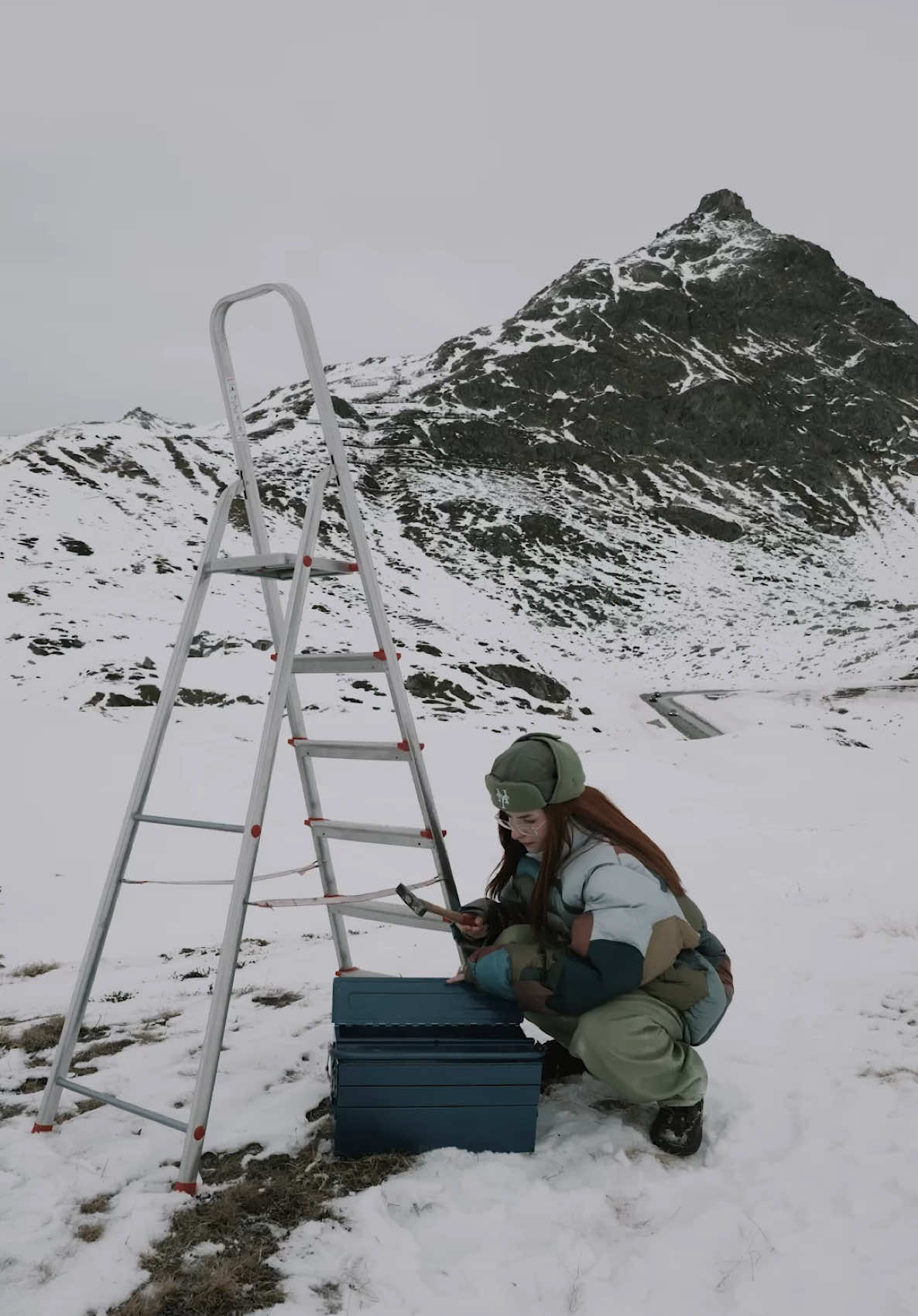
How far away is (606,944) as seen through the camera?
3.26 metres

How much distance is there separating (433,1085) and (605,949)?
Answer: 0.88 metres

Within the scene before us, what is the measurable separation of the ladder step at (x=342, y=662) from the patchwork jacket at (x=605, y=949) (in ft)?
3.70

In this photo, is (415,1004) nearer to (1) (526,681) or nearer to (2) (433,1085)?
(2) (433,1085)

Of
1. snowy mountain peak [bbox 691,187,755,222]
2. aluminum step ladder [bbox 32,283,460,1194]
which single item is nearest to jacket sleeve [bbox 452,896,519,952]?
aluminum step ladder [bbox 32,283,460,1194]

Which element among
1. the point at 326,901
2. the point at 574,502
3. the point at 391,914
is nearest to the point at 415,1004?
the point at 391,914

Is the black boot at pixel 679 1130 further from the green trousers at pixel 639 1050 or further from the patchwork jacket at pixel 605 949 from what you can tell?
the patchwork jacket at pixel 605 949

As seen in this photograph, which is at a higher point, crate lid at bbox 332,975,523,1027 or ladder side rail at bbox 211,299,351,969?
ladder side rail at bbox 211,299,351,969

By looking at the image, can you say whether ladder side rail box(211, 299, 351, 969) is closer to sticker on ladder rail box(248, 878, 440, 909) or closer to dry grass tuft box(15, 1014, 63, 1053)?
sticker on ladder rail box(248, 878, 440, 909)

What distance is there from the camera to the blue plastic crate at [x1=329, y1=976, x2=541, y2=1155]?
130 inches

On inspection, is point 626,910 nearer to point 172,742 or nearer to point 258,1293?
point 258,1293

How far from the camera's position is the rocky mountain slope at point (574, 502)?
83.8 feet

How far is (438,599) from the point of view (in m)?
37.8

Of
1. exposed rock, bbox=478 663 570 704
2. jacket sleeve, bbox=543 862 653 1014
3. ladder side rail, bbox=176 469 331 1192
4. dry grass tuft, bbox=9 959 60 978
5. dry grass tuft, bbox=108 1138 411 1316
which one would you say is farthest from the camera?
exposed rock, bbox=478 663 570 704

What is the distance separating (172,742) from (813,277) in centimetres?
9183
